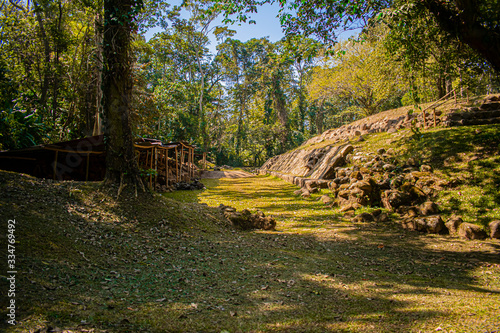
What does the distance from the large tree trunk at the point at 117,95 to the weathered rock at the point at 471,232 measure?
749cm

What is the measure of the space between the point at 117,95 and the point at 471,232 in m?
8.49

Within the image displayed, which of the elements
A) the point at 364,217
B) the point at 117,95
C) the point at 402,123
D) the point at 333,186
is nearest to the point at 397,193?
the point at 364,217

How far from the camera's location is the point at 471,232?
585cm

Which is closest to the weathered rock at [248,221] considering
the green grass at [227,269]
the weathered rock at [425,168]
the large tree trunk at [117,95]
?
the green grass at [227,269]

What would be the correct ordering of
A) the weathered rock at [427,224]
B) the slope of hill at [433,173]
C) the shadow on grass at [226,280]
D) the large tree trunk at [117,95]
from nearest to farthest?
1. the shadow on grass at [226,280]
2. the large tree trunk at [117,95]
3. the weathered rock at [427,224]
4. the slope of hill at [433,173]

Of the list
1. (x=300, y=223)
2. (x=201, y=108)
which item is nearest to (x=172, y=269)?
(x=300, y=223)

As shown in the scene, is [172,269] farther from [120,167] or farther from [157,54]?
[157,54]

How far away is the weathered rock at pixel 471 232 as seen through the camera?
5.78 meters

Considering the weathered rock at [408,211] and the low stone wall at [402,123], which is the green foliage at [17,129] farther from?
the low stone wall at [402,123]

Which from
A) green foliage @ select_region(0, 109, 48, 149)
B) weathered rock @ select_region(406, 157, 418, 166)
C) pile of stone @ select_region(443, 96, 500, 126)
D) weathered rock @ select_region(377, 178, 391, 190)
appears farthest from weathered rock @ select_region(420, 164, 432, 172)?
green foliage @ select_region(0, 109, 48, 149)

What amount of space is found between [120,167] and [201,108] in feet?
82.2

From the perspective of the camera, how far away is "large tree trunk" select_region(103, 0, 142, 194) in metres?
5.84

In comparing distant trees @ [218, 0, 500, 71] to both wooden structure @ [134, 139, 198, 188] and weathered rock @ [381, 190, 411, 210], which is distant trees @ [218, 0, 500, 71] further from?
wooden structure @ [134, 139, 198, 188]

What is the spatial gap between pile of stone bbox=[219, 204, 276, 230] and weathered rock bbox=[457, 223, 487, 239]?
436 cm
